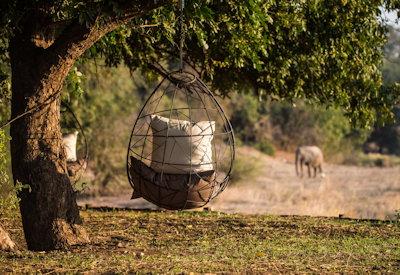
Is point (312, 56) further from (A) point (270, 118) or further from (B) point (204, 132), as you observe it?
(A) point (270, 118)

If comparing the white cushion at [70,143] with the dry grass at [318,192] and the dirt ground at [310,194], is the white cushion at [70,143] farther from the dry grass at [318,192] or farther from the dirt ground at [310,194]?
the dry grass at [318,192]

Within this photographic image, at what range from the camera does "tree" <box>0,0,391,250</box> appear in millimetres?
9016

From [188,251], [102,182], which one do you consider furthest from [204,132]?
[102,182]

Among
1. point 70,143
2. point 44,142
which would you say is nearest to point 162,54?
point 70,143

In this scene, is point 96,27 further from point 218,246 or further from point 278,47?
point 278,47

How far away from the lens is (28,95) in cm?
911

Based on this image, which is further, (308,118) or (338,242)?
(308,118)

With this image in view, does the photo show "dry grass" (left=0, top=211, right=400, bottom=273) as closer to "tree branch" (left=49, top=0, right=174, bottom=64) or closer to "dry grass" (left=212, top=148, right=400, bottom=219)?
"tree branch" (left=49, top=0, right=174, bottom=64)

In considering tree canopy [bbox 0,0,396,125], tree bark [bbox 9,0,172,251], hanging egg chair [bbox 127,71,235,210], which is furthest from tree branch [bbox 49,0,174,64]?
hanging egg chair [bbox 127,71,235,210]

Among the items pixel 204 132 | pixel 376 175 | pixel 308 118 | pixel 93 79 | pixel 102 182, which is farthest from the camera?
pixel 308 118

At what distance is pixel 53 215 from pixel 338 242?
331 cm

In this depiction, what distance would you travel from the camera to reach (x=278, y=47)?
1198 cm

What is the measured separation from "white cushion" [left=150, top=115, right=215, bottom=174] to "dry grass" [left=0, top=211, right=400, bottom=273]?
86 centimetres

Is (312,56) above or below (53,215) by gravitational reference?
above
